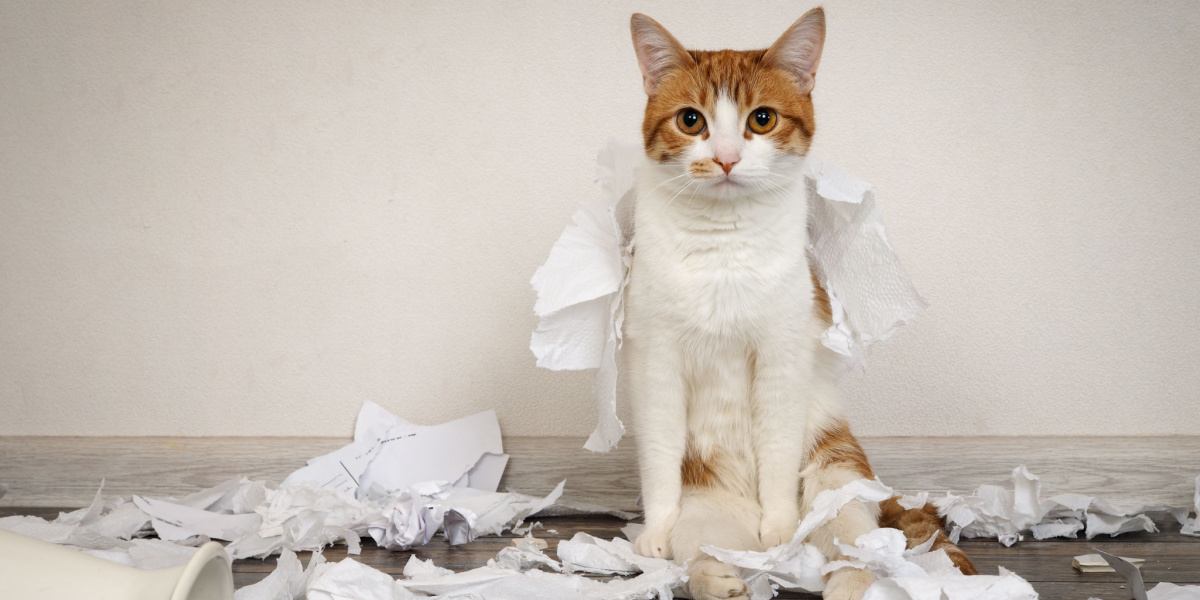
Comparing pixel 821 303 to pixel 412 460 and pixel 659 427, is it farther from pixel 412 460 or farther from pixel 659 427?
pixel 412 460

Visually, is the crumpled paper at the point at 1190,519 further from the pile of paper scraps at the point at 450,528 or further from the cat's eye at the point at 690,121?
the cat's eye at the point at 690,121

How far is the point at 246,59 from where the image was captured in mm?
1687

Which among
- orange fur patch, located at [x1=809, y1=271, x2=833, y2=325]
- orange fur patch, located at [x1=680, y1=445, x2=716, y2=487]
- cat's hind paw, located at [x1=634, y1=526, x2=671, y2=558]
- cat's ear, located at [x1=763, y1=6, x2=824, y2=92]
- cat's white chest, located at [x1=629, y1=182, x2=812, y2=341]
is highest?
cat's ear, located at [x1=763, y1=6, x2=824, y2=92]

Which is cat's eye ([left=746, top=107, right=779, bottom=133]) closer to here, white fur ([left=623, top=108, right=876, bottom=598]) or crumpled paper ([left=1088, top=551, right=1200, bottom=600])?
white fur ([left=623, top=108, right=876, bottom=598])

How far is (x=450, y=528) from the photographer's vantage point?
1.35 metres

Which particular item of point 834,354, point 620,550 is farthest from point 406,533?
point 834,354

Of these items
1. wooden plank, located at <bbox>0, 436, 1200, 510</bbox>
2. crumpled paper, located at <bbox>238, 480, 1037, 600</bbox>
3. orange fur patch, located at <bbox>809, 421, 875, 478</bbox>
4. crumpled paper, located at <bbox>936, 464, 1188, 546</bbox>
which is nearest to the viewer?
crumpled paper, located at <bbox>238, 480, 1037, 600</bbox>

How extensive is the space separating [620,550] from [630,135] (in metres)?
0.77

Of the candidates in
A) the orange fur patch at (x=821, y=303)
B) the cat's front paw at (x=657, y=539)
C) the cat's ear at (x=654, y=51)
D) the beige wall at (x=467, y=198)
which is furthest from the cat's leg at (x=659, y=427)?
the beige wall at (x=467, y=198)

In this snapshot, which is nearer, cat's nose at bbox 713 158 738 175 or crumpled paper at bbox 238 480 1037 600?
crumpled paper at bbox 238 480 1037 600

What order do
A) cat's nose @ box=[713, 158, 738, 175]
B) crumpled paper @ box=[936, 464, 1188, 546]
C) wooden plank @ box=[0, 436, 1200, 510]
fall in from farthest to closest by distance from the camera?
wooden plank @ box=[0, 436, 1200, 510]
crumpled paper @ box=[936, 464, 1188, 546]
cat's nose @ box=[713, 158, 738, 175]

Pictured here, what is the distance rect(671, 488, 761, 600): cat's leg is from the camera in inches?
39.8

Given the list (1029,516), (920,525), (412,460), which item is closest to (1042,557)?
(1029,516)

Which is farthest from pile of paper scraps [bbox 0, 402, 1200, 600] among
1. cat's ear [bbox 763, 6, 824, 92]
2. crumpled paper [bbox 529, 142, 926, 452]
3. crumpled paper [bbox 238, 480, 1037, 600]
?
cat's ear [bbox 763, 6, 824, 92]
